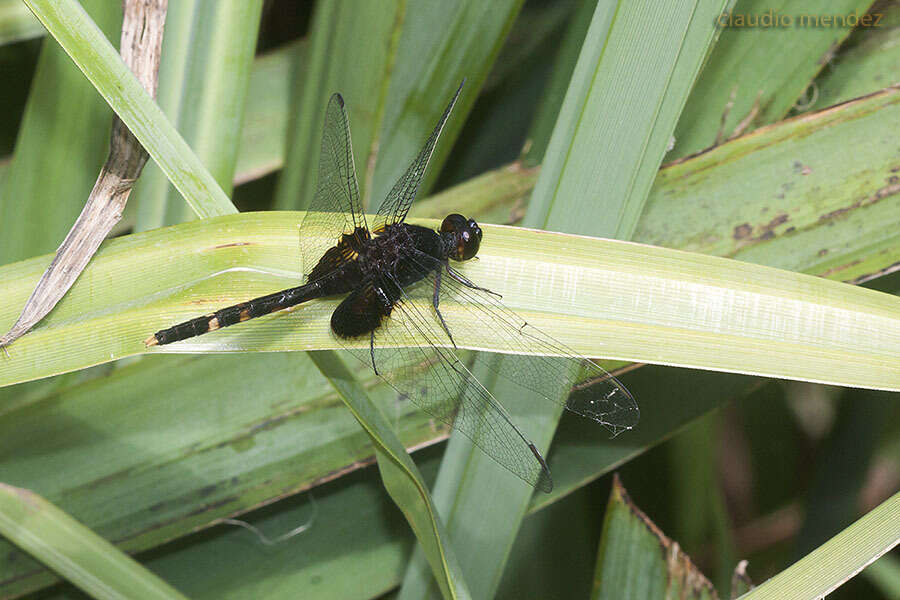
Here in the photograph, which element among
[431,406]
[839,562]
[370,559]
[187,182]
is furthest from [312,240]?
[839,562]

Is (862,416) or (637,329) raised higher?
(637,329)

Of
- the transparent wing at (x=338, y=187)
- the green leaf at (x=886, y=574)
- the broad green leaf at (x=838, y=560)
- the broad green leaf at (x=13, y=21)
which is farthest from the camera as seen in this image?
the green leaf at (x=886, y=574)

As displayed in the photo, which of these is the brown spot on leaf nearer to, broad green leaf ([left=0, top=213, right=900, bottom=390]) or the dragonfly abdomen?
broad green leaf ([left=0, top=213, right=900, bottom=390])

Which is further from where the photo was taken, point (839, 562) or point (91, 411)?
point (91, 411)

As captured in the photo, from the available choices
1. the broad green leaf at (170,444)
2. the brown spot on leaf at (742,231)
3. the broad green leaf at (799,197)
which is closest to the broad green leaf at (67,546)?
the broad green leaf at (170,444)

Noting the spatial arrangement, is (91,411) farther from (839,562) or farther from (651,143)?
(839,562)

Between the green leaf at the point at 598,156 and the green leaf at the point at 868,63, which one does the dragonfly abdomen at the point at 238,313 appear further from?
the green leaf at the point at 868,63

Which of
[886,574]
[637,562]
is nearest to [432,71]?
[637,562]
